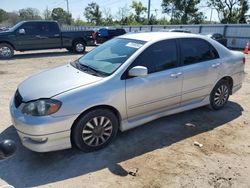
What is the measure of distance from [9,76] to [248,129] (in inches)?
291

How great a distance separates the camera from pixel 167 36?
4.51 m

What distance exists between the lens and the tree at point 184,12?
157 ft

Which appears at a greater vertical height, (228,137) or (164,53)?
(164,53)

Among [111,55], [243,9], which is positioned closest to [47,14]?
[243,9]

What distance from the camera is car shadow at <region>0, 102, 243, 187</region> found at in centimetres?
326

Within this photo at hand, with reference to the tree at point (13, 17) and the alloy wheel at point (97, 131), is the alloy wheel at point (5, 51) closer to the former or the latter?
the alloy wheel at point (97, 131)

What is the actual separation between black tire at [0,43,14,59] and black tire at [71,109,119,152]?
11.0m

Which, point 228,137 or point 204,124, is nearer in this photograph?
point 228,137

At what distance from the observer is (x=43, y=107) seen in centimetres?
332

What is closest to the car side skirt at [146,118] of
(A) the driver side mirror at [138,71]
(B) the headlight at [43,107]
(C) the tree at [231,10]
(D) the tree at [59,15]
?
(A) the driver side mirror at [138,71]

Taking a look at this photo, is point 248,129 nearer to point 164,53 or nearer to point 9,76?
point 164,53

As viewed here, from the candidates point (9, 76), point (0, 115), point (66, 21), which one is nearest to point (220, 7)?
point (9, 76)

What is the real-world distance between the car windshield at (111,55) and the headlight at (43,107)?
92 centimetres

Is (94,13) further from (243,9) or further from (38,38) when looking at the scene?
(38,38)
